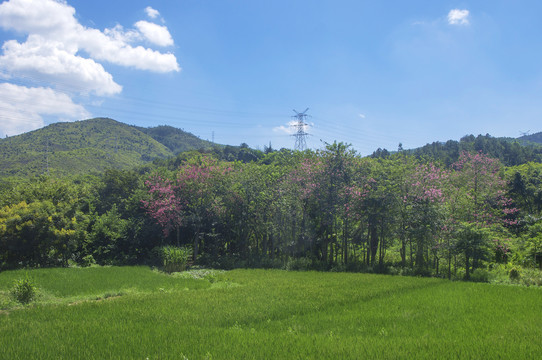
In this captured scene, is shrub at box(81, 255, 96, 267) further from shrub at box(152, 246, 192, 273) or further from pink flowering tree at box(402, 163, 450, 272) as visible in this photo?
pink flowering tree at box(402, 163, 450, 272)

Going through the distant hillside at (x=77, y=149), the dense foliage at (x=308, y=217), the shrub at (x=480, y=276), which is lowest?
the shrub at (x=480, y=276)

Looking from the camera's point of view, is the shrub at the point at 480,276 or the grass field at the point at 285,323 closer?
the grass field at the point at 285,323

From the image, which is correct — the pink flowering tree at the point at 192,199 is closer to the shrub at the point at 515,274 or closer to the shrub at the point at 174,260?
the shrub at the point at 174,260

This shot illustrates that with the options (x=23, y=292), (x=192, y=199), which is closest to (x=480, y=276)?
(x=192, y=199)

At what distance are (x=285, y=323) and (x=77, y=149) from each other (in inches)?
4846

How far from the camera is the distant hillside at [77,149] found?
8319cm

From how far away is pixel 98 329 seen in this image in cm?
812

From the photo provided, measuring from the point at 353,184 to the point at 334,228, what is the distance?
371 cm

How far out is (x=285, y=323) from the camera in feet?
28.7

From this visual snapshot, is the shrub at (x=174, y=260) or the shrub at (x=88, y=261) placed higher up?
the shrub at (x=174, y=260)

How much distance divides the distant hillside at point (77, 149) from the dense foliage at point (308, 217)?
39016 millimetres

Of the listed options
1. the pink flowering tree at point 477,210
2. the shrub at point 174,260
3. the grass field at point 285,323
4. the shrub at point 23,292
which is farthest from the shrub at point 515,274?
the shrub at point 23,292

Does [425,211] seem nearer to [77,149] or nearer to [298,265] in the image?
A: [298,265]

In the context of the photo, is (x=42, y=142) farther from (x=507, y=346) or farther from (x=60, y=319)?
(x=507, y=346)
